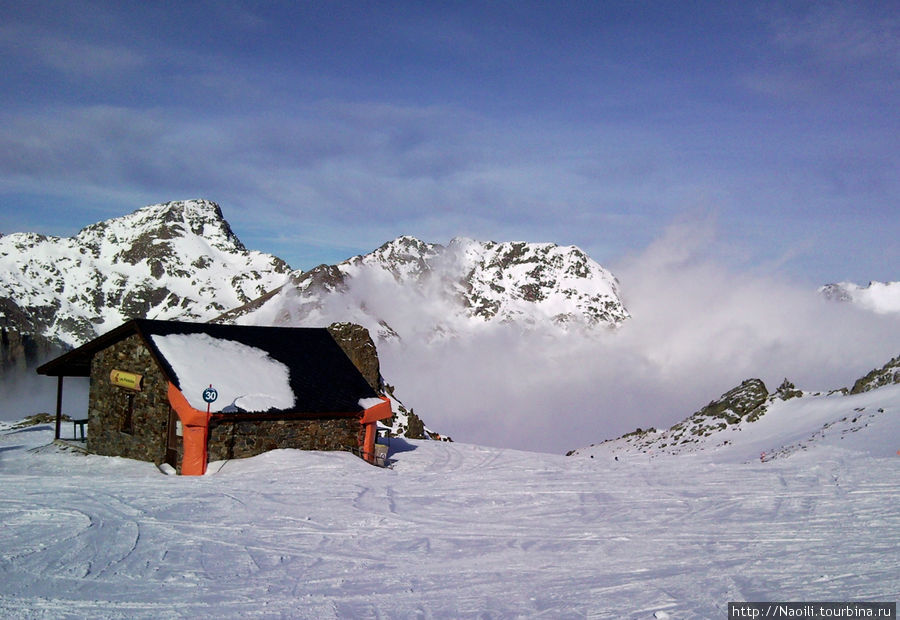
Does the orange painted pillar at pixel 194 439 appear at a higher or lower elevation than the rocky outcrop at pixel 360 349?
lower

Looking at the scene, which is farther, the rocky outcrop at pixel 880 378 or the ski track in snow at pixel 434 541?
the rocky outcrop at pixel 880 378

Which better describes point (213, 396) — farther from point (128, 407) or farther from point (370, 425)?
point (370, 425)

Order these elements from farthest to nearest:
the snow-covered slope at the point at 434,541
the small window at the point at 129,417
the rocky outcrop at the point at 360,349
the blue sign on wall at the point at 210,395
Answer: the rocky outcrop at the point at 360,349 → the small window at the point at 129,417 → the blue sign on wall at the point at 210,395 → the snow-covered slope at the point at 434,541

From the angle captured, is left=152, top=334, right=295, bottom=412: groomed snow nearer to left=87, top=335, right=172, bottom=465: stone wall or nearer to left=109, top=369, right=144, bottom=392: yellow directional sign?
left=87, top=335, right=172, bottom=465: stone wall

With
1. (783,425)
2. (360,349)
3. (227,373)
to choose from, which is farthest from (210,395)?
(783,425)

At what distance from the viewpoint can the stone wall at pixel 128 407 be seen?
70.6 ft

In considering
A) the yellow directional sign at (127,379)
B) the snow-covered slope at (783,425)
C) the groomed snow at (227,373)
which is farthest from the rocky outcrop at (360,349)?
the yellow directional sign at (127,379)

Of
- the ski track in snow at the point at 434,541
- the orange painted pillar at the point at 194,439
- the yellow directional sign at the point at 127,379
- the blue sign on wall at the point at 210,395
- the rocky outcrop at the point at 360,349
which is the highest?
the rocky outcrop at the point at 360,349

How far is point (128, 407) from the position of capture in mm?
22844

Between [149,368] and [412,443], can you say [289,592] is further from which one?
[412,443]

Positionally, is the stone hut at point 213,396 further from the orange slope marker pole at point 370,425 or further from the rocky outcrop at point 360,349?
the rocky outcrop at point 360,349

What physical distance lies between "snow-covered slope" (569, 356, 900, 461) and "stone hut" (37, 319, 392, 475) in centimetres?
1781

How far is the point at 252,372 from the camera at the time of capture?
22.9 m

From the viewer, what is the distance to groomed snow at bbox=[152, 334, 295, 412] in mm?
20969
